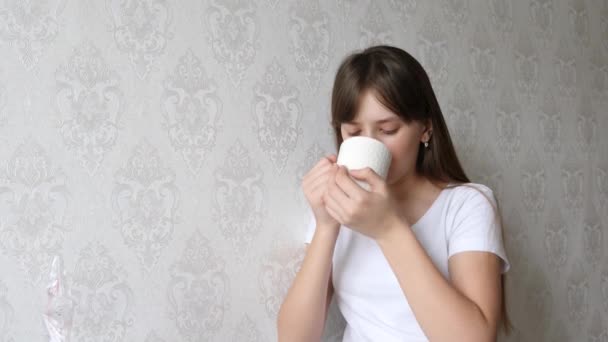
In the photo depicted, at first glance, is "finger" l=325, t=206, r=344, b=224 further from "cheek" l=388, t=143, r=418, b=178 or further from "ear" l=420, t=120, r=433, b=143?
"ear" l=420, t=120, r=433, b=143

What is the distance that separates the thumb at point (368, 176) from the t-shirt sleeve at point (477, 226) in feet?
0.80

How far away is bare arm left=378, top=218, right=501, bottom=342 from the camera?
3.05 ft

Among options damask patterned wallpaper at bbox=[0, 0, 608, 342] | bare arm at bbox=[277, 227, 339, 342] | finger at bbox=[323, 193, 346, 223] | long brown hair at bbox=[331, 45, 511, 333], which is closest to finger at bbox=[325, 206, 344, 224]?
finger at bbox=[323, 193, 346, 223]

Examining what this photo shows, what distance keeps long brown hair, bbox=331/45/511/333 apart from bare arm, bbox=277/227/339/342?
250 mm

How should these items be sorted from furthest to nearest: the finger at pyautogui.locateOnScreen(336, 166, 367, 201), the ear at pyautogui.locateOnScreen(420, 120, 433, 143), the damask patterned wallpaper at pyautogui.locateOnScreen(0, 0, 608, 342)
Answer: the ear at pyautogui.locateOnScreen(420, 120, 433, 143) → the damask patterned wallpaper at pyautogui.locateOnScreen(0, 0, 608, 342) → the finger at pyautogui.locateOnScreen(336, 166, 367, 201)

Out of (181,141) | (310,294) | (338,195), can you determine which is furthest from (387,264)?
(181,141)

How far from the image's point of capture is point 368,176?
0.92 metres

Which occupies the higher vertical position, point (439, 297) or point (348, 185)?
point (348, 185)

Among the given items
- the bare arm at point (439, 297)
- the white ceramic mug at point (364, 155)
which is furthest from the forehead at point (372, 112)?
the bare arm at point (439, 297)

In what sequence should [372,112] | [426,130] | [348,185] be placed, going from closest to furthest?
[348,185], [372,112], [426,130]

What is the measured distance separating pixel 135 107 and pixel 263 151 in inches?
11.7

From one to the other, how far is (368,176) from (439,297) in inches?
9.4

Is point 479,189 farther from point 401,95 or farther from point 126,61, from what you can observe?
point 126,61

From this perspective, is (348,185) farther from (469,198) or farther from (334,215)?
(469,198)
